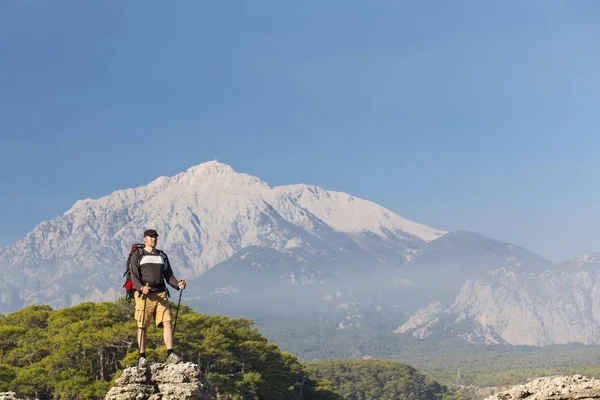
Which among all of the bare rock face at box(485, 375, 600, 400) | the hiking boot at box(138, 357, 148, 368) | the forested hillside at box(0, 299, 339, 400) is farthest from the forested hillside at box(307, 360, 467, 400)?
the bare rock face at box(485, 375, 600, 400)

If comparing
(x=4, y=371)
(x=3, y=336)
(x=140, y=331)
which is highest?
(x=3, y=336)

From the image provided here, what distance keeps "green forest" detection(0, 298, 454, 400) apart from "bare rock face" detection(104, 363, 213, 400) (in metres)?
36.0

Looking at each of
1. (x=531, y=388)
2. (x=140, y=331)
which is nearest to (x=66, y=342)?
(x=140, y=331)

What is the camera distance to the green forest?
165 feet

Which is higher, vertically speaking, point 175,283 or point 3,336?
point 3,336

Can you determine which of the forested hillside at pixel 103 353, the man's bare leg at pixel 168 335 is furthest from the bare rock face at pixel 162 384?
the forested hillside at pixel 103 353

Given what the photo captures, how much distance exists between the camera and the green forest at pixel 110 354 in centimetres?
5038

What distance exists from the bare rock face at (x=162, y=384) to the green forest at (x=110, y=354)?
36.0 meters

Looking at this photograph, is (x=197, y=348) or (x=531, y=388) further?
(x=197, y=348)

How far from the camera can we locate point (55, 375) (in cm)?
5094

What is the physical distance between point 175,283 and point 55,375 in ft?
125

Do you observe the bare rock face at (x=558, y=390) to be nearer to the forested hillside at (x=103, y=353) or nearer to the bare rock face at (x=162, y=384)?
the bare rock face at (x=162, y=384)

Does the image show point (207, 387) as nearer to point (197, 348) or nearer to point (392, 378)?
point (197, 348)

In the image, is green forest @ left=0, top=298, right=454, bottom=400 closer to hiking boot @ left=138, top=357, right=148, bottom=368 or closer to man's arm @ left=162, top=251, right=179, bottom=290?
man's arm @ left=162, top=251, right=179, bottom=290
